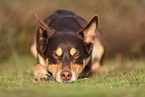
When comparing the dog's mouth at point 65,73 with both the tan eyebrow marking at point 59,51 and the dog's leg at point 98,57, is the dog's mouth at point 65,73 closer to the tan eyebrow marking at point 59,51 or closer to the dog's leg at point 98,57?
the tan eyebrow marking at point 59,51

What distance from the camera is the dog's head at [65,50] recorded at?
192 inches

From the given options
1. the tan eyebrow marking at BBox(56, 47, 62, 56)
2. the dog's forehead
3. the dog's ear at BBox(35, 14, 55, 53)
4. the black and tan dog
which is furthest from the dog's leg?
the tan eyebrow marking at BBox(56, 47, 62, 56)

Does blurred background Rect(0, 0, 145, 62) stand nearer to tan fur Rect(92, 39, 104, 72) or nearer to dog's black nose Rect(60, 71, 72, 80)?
tan fur Rect(92, 39, 104, 72)

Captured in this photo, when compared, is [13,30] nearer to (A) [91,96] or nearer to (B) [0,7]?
(B) [0,7]

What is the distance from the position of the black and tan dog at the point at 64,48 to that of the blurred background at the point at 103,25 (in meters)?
4.24

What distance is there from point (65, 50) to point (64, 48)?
0.05 meters

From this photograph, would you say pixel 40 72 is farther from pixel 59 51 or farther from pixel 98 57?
pixel 98 57

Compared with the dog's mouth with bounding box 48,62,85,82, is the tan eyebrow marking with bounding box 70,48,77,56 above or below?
above

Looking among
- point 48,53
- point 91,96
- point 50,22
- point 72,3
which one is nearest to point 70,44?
point 48,53

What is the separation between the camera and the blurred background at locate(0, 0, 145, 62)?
34.7ft

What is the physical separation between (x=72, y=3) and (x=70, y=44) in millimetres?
9867

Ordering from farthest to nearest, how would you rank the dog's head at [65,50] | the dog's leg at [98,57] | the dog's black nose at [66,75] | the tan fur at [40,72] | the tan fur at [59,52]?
the dog's leg at [98,57] < the tan fur at [40,72] < the tan fur at [59,52] < the dog's head at [65,50] < the dog's black nose at [66,75]

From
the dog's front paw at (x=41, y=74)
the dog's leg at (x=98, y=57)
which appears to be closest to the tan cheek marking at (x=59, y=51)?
the dog's front paw at (x=41, y=74)

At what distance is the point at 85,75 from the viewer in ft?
19.7
